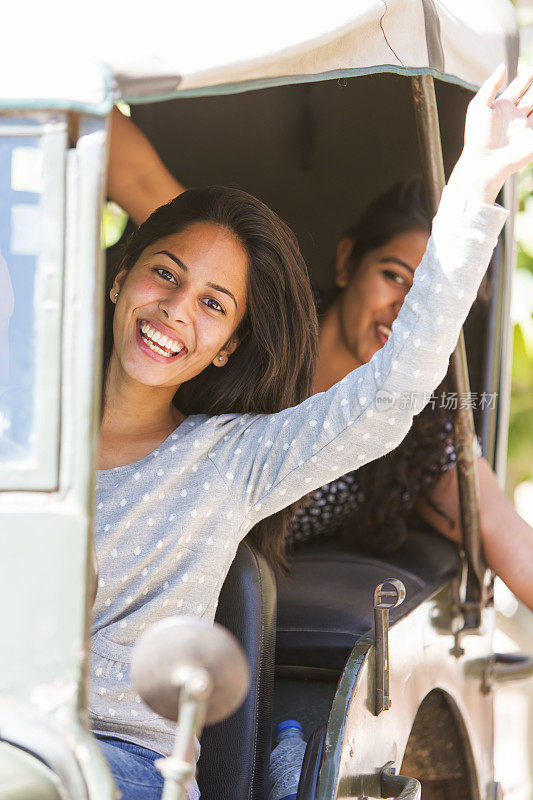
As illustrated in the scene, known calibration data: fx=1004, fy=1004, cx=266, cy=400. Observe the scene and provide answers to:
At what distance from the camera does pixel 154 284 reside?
70.9 inches

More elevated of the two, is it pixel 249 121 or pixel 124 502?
pixel 249 121

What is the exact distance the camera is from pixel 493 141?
1.43m

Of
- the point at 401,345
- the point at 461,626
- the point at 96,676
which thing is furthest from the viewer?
the point at 461,626

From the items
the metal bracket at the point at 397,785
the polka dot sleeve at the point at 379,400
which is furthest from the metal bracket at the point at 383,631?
the polka dot sleeve at the point at 379,400

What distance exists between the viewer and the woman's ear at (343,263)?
287cm

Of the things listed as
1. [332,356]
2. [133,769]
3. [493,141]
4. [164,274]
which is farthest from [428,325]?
[332,356]

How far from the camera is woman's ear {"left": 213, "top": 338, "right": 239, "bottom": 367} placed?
190 centimetres

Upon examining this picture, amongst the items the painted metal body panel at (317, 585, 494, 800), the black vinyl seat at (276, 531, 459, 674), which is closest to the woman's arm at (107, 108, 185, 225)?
the black vinyl seat at (276, 531, 459, 674)

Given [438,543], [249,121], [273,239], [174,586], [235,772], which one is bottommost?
[235,772]

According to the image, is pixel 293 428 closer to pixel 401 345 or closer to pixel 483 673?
pixel 401 345

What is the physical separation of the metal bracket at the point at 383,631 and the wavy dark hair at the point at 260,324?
0.86 feet

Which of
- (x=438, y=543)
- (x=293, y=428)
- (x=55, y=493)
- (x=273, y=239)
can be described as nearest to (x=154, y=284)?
(x=273, y=239)

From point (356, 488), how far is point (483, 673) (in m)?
0.57

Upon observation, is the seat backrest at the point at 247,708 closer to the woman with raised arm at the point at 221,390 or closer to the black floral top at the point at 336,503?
the woman with raised arm at the point at 221,390
